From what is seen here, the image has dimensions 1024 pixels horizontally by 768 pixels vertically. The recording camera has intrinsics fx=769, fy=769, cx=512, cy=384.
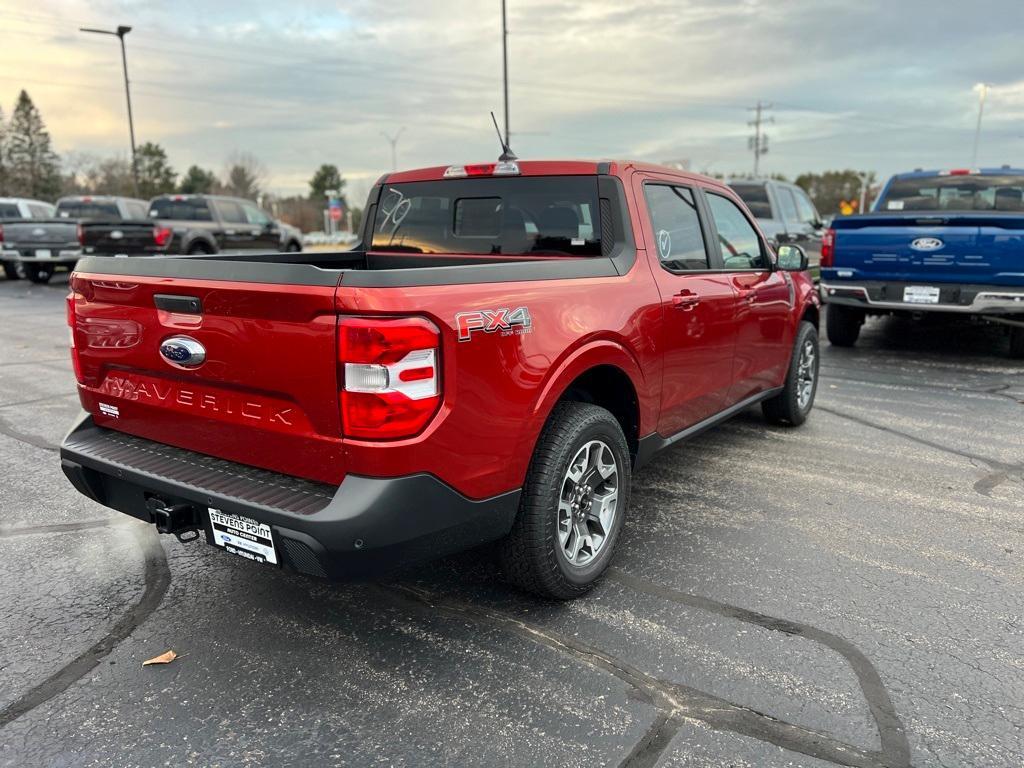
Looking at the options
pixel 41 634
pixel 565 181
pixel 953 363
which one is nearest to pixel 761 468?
pixel 565 181

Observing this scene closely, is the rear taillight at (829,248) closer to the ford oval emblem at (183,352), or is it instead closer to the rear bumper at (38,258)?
the ford oval emblem at (183,352)

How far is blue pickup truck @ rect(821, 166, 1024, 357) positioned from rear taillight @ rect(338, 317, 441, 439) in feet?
23.4

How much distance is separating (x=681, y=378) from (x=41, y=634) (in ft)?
9.93

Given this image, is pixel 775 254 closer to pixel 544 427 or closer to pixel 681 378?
pixel 681 378

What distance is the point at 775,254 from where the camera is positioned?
17.4 ft

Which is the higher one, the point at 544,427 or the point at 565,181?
the point at 565,181

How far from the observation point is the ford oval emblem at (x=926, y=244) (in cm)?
777

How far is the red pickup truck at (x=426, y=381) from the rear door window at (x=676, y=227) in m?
0.02

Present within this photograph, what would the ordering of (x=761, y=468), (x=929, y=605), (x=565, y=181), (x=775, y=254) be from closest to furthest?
(x=929, y=605), (x=565, y=181), (x=761, y=468), (x=775, y=254)

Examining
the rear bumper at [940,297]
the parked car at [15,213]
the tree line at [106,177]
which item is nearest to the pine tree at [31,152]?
the tree line at [106,177]

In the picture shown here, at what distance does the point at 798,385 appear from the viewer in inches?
226

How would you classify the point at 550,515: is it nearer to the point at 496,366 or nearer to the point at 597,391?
the point at 496,366

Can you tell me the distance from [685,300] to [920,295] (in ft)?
17.4

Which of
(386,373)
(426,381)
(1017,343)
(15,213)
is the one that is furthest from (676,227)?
(15,213)
